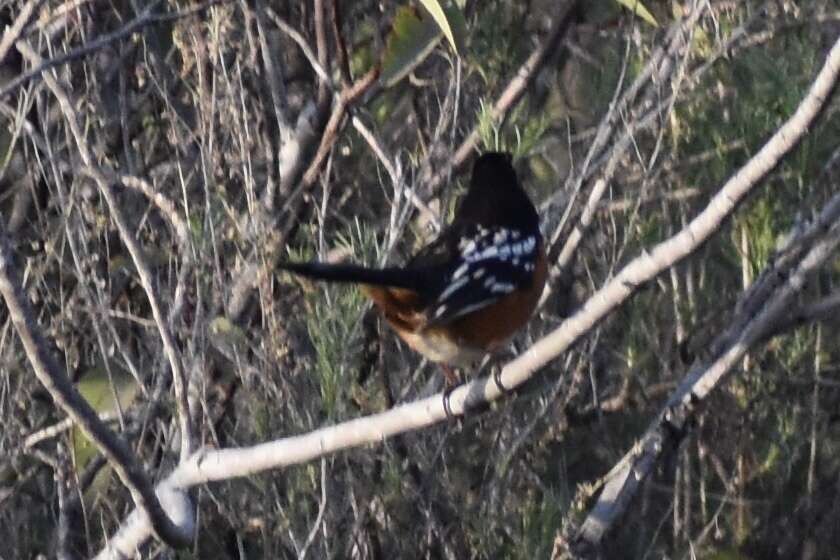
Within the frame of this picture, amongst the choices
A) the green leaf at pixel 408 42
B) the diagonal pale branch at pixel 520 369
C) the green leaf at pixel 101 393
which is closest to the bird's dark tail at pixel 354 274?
the diagonal pale branch at pixel 520 369

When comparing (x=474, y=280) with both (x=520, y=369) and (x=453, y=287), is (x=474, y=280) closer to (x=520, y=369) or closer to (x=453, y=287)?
(x=453, y=287)

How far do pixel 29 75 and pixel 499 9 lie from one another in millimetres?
1407

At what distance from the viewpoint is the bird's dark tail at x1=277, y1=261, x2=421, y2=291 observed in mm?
2617

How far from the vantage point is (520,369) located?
234 centimetres

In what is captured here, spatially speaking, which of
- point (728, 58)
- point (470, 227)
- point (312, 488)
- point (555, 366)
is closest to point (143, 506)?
point (312, 488)

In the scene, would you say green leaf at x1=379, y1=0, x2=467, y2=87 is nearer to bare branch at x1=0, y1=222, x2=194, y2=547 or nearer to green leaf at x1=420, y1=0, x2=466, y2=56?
green leaf at x1=420, y1=0, x2=466, y2=56

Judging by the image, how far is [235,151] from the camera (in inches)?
134

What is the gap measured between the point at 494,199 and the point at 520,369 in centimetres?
107

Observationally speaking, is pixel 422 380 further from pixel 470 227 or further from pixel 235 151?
pixel 235 151

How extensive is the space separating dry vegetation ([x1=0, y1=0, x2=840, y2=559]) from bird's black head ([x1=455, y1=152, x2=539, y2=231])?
0.22 ft

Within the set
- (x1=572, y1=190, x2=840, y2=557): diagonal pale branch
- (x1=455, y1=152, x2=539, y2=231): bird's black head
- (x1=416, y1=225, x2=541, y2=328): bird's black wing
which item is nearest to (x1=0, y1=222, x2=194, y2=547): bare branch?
(x1=416, y1=225, x2=541, y2=328): bird's black wing

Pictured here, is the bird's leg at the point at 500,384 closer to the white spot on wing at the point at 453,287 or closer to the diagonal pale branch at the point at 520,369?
the diagonal pale branch at the point at 520,369

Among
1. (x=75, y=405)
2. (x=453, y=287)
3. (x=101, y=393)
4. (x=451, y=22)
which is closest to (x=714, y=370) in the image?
(x=453, y=287)

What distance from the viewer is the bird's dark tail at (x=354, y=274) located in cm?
262
